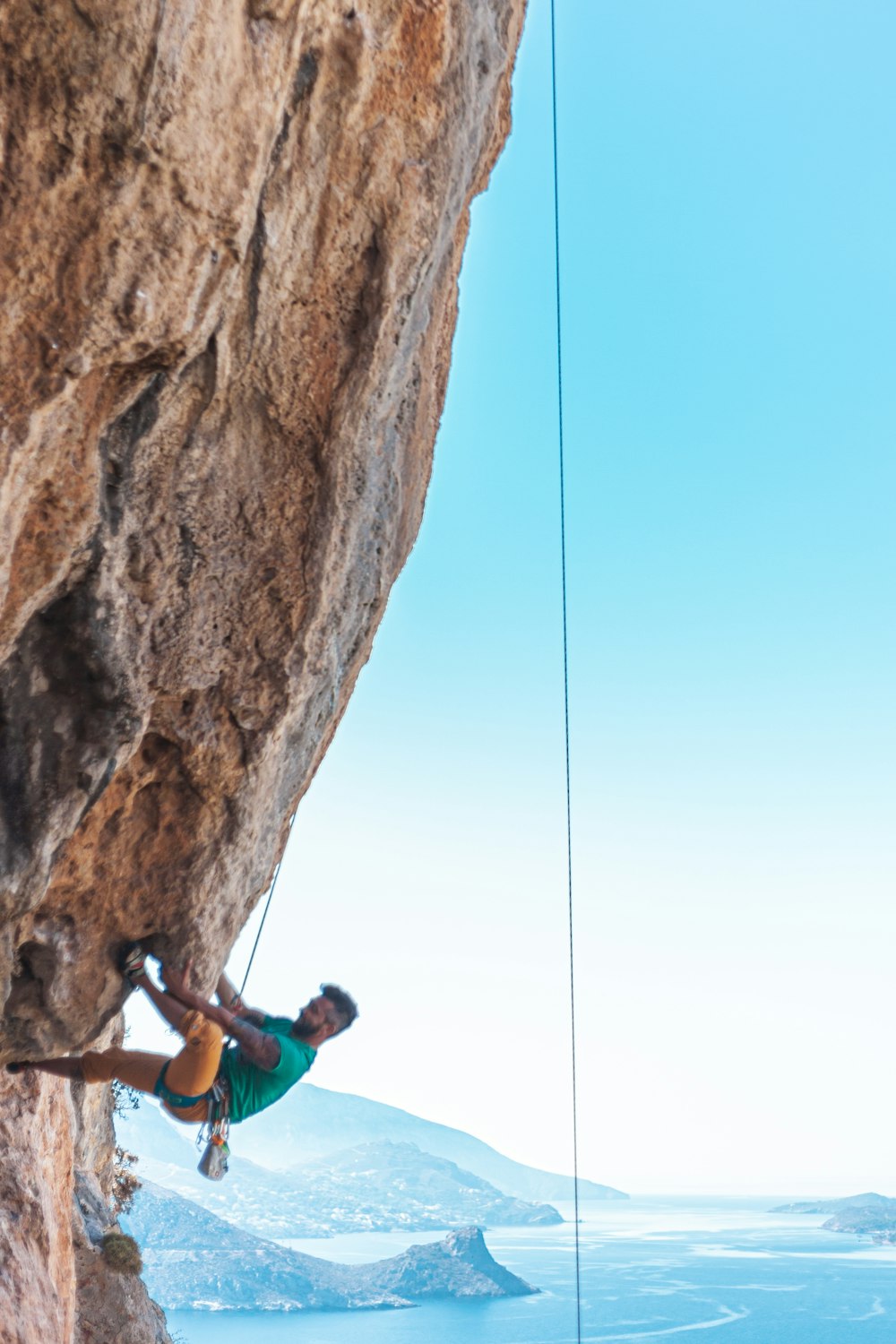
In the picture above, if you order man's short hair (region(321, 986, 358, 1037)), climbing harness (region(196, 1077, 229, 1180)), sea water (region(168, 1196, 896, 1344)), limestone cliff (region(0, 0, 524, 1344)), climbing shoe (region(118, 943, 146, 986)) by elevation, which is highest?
limestone cliff (region(0, 0, 524, 1344))

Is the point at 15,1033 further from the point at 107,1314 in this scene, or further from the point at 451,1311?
the point at 451,1311

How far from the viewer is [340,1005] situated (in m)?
6.39

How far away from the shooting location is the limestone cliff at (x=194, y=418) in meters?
4.01

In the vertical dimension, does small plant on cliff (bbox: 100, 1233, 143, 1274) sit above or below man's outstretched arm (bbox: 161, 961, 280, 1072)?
below

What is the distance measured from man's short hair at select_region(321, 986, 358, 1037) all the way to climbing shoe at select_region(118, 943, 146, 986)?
3.73 feet

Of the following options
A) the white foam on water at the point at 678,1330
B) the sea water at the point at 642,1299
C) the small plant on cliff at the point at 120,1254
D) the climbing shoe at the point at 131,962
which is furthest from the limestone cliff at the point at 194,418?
the white foam on water at the point at 678,1330

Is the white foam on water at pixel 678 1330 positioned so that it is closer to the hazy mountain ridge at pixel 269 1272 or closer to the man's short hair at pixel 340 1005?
the hazy mountain ridge at pixel 269 1272

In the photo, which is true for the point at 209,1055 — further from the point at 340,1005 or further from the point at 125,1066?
the point at 340,1005

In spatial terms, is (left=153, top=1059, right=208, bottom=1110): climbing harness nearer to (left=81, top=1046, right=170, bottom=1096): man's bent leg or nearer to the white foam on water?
(left=81, top=1046, right=170, bottom=1096): man's bent leg

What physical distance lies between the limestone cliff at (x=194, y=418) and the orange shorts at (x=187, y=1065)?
0.99ft

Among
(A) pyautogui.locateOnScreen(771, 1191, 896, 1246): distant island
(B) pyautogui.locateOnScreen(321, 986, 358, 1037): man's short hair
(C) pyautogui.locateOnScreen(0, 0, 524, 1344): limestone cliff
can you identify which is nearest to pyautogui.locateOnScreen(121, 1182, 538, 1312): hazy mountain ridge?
(A) pyautogui.locateOnScreen(771, 1191, 896, 1246): distant island

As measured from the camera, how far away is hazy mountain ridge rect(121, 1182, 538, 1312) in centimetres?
9050

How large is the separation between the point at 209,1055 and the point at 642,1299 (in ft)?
414

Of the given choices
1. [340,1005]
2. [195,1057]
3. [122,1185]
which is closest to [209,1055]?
[195,1057]
